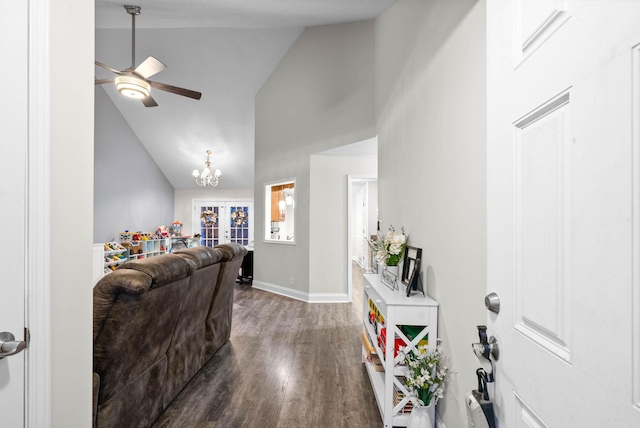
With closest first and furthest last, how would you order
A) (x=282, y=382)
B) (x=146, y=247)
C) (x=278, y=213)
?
1. (x=282, y=382)
2. (x=278, y=213)
3. (x=146, y=247)

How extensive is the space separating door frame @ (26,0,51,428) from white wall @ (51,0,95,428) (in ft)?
0.10

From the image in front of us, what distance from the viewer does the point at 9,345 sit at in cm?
95

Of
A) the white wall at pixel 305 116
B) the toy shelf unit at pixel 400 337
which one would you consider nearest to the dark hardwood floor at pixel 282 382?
the toy shelf unit at pixel 400 337

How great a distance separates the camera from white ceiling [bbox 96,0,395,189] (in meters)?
3.67

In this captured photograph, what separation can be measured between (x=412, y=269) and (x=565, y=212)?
1769 millimetres

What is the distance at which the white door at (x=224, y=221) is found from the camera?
1000 centimetres

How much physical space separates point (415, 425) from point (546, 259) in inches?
60.0

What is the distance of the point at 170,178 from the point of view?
31.2 ft

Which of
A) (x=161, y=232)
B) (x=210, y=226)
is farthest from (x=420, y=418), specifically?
(x=210, y=226)

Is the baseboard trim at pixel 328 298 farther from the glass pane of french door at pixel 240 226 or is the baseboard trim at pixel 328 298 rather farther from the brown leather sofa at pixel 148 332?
the glass pane of french door at pixel 240 226

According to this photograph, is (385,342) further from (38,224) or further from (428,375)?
(38,224)

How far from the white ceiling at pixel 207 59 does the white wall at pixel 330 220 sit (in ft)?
6.58

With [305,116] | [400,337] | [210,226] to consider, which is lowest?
[400,337]

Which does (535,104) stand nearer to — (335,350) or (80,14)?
(80,14)
